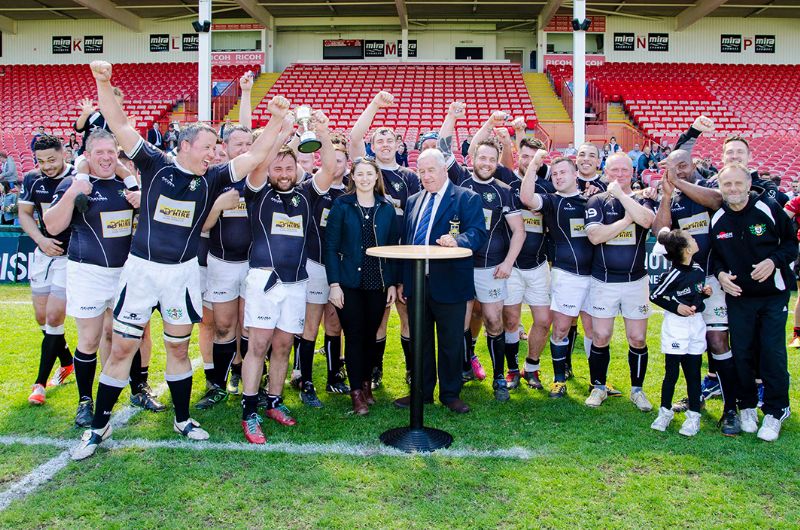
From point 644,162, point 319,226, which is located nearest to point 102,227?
point 319,226

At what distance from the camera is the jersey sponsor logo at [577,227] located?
5.22m

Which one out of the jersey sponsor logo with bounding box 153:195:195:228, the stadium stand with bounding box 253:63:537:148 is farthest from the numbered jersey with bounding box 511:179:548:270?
the stadium stand with bounding box 253:63:537:148

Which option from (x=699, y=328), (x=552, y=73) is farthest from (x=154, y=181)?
(x=552, y=73)

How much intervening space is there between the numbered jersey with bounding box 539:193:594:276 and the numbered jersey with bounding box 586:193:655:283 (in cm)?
13

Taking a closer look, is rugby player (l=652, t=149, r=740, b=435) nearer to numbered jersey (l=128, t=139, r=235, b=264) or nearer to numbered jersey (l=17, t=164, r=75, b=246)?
numbered jersey (l=128, t=139, r=235, b=264)

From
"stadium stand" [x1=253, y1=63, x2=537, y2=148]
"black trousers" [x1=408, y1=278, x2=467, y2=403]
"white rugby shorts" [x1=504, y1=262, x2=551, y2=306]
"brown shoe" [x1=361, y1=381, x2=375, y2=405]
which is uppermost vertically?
"stadium stand" [x1=253, y1=63, x2=537, y2=148]

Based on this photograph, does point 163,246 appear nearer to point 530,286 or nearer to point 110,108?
point 110,108

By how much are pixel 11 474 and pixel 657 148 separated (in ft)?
59.4

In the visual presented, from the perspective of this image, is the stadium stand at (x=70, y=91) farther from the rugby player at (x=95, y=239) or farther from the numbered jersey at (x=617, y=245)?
the numbered jersey at (x=617, y=245)

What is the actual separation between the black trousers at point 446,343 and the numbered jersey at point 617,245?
1147 millimetres

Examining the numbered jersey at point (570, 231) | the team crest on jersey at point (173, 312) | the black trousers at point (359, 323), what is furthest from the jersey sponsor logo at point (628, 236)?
the team crest on jersey at point (173, 312)

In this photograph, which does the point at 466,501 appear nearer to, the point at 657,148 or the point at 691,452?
the point at 691,452

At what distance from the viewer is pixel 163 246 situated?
4.20 meters

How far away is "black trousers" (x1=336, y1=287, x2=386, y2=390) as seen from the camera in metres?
4.89
